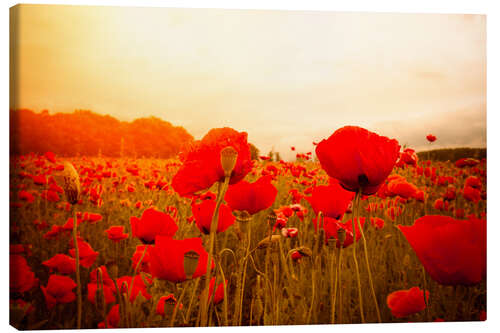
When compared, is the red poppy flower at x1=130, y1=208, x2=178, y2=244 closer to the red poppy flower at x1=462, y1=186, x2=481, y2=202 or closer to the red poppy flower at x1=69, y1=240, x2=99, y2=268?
the red poppy flower at x1=69, y1=240, x2=99, y2=268

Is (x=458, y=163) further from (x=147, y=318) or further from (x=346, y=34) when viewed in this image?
(x=147, y=318)

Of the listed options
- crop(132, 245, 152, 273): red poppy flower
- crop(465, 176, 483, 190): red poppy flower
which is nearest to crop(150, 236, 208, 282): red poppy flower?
crop(132, 245, 152, 273): red poppy flower

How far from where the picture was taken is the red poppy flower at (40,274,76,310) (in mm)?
2166

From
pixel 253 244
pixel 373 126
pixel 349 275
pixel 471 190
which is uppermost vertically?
pixel 373 126

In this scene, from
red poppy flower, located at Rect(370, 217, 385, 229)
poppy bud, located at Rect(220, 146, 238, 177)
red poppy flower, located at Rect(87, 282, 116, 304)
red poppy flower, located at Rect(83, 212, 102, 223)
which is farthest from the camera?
red poppy flower, located at Rect(370, 217, 385, 229)

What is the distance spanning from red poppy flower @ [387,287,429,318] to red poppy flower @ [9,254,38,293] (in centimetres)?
166

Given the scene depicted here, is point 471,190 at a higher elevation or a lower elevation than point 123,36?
lower

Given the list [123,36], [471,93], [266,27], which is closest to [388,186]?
[471,93]

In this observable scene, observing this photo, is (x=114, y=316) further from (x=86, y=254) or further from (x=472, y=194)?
(x=472, y=194)

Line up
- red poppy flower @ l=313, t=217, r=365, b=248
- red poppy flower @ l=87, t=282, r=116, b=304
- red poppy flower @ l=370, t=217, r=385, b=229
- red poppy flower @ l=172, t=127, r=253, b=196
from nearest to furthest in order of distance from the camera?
red poppy flower @ l=172, t=127, r=253, b=196 → red poppy flower @ l=313, t=217, r=365, b=248 → red poppy flower @ l=87, t=282, r=116, b=304 → red poppy flower @ l=370, t=217, r=385, b=229

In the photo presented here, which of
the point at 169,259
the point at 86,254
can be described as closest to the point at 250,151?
the point at 169,259

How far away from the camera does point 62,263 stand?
2188 millimetres

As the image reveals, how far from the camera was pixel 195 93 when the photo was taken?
2404mm

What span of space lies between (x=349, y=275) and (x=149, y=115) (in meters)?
1.23
